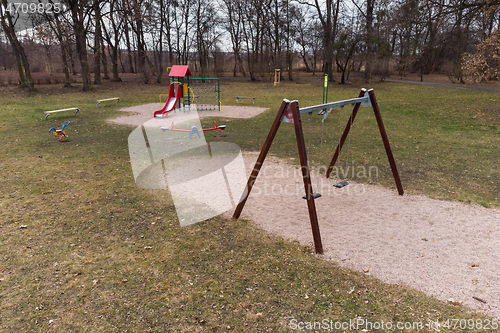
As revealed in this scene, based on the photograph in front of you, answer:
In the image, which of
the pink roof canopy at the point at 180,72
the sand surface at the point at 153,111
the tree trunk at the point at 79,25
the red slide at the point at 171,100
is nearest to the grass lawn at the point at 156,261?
the sand surface at the point at 153,111

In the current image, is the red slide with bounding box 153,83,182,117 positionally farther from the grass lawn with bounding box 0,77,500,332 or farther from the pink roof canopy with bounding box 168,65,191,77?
the grass lawn with bounding box 0,77,500,332

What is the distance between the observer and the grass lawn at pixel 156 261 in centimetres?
319

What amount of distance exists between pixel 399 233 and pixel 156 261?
3.34 metres

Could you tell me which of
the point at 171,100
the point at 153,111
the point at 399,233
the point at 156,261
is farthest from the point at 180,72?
the point at 399,233

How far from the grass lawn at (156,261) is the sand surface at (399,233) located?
0.29 m

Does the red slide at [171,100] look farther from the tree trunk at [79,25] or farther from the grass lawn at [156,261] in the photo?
the tree trunk at [79,25]

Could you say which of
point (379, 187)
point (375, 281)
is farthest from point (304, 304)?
point (379, 187)

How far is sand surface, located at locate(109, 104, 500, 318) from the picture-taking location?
370cm

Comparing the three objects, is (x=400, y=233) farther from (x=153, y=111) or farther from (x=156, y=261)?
(x=153, y=111)

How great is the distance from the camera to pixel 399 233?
4.70m

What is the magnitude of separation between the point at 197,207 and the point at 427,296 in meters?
3.53

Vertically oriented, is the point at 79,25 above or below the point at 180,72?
above

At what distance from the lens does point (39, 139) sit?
32.8 feet

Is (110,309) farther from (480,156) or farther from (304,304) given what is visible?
(480,156)
